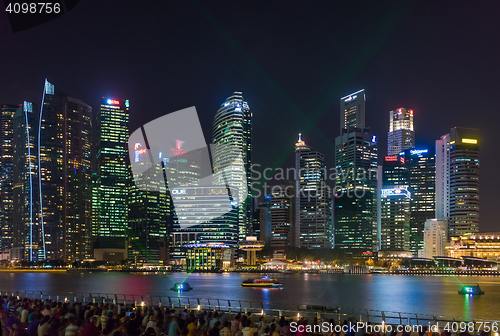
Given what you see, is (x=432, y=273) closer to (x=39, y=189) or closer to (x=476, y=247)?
(x=476, y=247)

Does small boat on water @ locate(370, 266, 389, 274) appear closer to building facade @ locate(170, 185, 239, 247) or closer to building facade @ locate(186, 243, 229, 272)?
building facade @ locate(170, 185, 239, 247)

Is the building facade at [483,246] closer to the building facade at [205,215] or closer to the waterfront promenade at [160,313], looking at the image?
the building facade at [205,215]

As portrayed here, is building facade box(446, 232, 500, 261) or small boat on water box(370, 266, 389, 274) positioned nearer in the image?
small boat on water box(370, 266, 389, 274)

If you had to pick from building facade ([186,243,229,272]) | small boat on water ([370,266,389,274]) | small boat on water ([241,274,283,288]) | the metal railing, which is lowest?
small boat on water ([370,266,389,274])

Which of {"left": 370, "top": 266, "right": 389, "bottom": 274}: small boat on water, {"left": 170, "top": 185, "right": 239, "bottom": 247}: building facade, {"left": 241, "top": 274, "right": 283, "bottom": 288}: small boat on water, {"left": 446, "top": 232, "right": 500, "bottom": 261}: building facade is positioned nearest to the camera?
{"left": 241, "top": 274, "right": 283, "bottom": 288}: small boat on water

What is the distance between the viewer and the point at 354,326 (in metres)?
18.8

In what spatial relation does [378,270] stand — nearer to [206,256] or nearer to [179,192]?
[206,256]

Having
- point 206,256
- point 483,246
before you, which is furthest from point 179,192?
point 483,246

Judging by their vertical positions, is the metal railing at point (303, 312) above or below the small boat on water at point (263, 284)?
above

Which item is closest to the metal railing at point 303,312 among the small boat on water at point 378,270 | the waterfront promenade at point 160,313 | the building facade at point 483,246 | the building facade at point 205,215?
the waterfront promenade at point 160,313

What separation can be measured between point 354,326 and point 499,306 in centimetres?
4749

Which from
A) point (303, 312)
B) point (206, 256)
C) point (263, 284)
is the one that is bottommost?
point (206, 256)

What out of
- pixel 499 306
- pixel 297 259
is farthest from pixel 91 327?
pixel 297 259

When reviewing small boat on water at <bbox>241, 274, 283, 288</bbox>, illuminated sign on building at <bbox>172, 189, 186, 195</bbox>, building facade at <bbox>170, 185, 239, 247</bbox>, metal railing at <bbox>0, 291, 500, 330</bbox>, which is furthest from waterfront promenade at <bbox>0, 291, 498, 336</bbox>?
illuminated sign on building at <bbox>172, 189, 186, 195</bbox>
